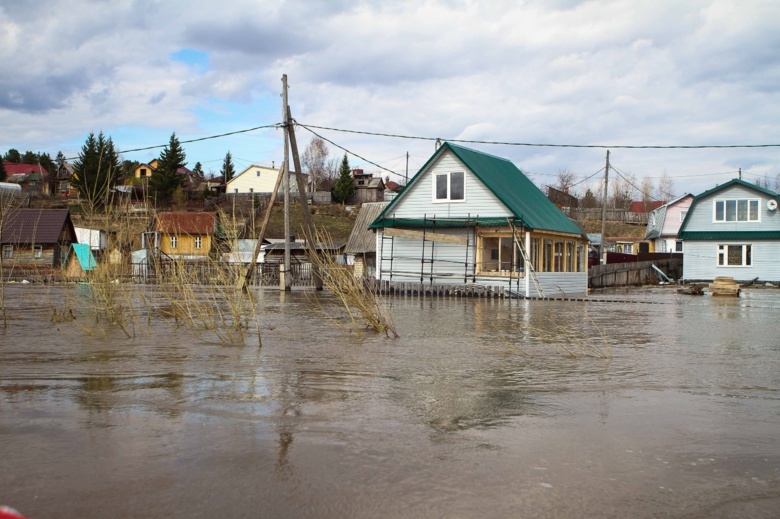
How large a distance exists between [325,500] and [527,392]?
12.8 feet

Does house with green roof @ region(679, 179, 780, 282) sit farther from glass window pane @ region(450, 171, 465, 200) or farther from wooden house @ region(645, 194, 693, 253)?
glass window pane @ region(450, 171, 465, 200)

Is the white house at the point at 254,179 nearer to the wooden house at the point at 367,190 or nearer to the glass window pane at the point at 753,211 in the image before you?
the wooden house at the point at 367,190

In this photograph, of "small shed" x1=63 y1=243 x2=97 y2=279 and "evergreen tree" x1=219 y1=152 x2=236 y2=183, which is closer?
"small shed" x1=63 y1=243 x2=97 y2=279

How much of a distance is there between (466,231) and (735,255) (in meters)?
22.7

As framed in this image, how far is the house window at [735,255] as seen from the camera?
43344mm

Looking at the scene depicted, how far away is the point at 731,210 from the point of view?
43.4m

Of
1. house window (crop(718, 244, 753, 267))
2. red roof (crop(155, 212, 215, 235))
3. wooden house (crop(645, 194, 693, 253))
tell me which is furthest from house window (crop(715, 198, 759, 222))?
red roof (crop(155, 212, 215, 235))

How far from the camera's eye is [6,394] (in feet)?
24.7

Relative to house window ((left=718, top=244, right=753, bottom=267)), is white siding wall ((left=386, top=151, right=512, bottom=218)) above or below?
above

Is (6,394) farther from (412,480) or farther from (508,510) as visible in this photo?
(508,510)

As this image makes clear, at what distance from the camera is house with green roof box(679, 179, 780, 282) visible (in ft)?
140

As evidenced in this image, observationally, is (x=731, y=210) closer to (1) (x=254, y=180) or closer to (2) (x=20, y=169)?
(1) (x=254, y=180)

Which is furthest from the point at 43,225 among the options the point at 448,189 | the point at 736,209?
the point at 736,209

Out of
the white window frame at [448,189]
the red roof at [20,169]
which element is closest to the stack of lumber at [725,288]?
the white window frame at [448,189]
